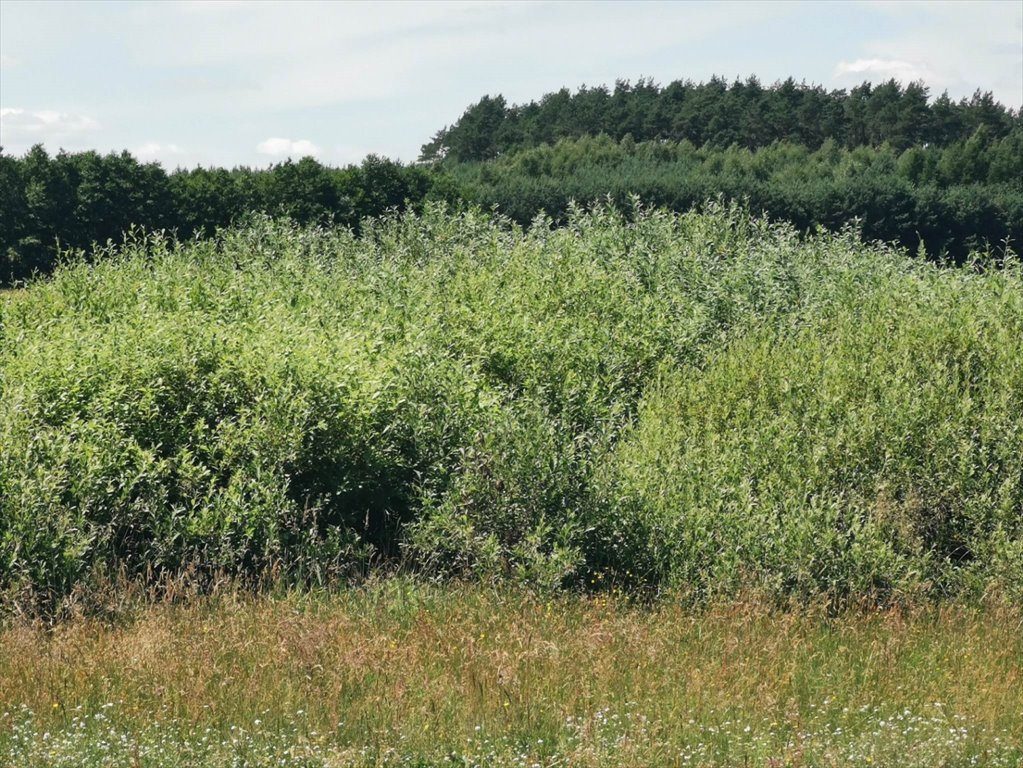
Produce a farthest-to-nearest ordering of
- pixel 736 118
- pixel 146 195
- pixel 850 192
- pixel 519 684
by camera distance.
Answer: pixel 736 118 → pixel 850 192 → pixel 146 195 → pixel 519 684

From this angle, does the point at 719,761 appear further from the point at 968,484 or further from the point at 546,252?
the point at 546,252

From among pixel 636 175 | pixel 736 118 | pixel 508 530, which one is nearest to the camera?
pixel 508 530

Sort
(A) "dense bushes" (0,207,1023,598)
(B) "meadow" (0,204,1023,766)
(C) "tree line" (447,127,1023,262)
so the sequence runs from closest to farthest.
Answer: (B) "meadow" (0,204,1023,766) < (A) "dense bushes" (0,207,1023,598) < (C) "tree line" (447,127,1023,262)

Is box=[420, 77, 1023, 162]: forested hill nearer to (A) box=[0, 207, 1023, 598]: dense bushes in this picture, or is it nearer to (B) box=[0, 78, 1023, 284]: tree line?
(B) box=[0, 78, 1023, 284]: tree line

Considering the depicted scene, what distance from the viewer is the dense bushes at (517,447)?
26.3 ft

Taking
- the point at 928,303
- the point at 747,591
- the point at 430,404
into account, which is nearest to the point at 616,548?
the point at 747,591

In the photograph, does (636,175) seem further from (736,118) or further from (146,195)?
(736,118)

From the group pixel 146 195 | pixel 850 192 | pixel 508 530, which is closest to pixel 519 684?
pixel 508 530

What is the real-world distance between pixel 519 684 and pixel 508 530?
2446 millimetres

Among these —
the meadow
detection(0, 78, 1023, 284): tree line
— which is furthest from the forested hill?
the meadow

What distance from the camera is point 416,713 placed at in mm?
5699

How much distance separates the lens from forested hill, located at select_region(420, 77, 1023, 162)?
79875mm

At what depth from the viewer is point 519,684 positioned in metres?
6.02

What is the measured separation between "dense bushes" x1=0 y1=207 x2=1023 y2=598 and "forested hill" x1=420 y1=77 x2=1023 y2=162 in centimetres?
6649
